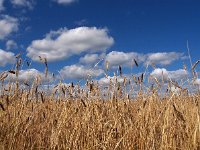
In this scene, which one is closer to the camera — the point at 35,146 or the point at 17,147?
the point at 17,147

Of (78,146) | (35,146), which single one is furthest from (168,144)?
(35,146)

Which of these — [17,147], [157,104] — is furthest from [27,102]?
[157,104]

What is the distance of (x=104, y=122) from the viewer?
14.5 ft

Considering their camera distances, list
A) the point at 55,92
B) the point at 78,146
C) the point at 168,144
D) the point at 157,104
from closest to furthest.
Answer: the point at 168,144, the point at 78,146, the point at 157,104, the point at 55,92

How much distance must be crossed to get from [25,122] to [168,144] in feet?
5.86

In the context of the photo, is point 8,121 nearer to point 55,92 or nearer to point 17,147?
point 17,147

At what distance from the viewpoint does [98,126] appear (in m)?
4.29

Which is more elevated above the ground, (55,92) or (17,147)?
(55,92)

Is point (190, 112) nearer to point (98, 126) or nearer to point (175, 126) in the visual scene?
point (175, 126)

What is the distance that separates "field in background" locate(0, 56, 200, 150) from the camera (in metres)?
3.96

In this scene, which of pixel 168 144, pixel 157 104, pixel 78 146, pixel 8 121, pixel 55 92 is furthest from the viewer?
pixel 55 92

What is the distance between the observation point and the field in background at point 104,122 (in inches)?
156

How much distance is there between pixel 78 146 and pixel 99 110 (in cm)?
52

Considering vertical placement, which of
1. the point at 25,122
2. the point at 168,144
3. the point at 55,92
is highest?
the point at 55,92
